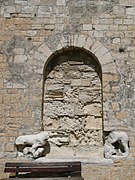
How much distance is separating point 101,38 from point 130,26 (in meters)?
0.69

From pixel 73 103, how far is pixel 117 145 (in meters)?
1.26

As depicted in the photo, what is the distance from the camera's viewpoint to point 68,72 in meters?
6.64

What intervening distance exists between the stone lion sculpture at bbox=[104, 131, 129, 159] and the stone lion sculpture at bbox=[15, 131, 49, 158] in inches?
48.3

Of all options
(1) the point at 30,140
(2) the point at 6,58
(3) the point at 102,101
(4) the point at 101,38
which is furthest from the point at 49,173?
(4) the point at 101,38

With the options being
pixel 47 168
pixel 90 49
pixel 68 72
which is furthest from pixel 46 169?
pixel 90 49

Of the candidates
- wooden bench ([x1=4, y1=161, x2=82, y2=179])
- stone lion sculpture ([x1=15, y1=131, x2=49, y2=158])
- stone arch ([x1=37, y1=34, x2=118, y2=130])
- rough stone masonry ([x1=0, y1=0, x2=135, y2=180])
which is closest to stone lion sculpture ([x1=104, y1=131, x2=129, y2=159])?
rough stone masonry ([x1=0, y1=0, x2=135, y2=180])

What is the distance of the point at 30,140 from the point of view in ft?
19.0

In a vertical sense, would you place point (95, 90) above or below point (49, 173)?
above

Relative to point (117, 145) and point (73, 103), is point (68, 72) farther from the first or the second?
point (117, 145)

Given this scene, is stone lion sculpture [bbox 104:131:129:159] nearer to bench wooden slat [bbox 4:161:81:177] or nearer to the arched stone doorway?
the arched stone doorway

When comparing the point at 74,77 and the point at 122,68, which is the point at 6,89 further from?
the point at 122,68

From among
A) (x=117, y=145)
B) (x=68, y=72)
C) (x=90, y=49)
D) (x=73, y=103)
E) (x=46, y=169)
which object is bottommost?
(x=46, y=169)

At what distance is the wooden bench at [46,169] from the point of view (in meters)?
5.13

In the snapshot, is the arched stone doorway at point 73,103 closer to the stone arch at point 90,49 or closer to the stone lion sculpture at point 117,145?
the stone arch at point 90,49
